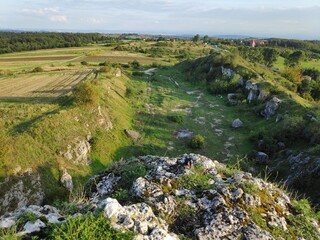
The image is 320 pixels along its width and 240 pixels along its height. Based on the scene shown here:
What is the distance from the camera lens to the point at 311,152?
21.4 m

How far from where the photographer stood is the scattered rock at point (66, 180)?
2108 centimetres

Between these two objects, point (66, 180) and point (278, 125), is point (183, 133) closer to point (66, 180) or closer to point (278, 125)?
point (278, 125)

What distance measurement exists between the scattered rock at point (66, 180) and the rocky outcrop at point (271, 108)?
84.1ft

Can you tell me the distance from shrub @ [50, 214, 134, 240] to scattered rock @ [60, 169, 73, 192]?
53.6 ft

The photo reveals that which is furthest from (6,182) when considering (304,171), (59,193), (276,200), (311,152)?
(311,152)

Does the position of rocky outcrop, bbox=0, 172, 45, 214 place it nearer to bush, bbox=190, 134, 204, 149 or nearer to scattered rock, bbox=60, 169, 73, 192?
scattered rock, bbox=60, 169, 73, 192

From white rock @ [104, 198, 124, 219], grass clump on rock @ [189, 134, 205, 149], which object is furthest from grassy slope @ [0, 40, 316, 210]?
white rock @ [104, 198, 124, 219]

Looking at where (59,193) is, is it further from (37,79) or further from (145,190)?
(37,79)

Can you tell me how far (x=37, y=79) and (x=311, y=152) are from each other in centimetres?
5152

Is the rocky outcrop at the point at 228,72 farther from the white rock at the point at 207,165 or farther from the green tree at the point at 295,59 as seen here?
the white rock at the point at 207,165

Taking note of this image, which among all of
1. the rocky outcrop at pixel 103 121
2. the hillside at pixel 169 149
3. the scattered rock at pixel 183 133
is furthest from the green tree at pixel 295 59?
the rocky outcrop at pixel 103 121

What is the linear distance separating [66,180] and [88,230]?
55.9ft

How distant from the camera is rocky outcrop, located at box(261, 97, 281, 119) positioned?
35.0 metres

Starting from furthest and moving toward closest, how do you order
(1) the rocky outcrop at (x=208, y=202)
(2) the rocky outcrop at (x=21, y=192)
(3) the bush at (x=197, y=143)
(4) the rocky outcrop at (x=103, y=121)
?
(4) the rocky outcrop at (x=103, y=121) → (3) the bush at (x=197, y=143) → (2) the rocky outcrop at (x=21, y=192) → (1) the rocky outcrop at (x=208, y=202)
